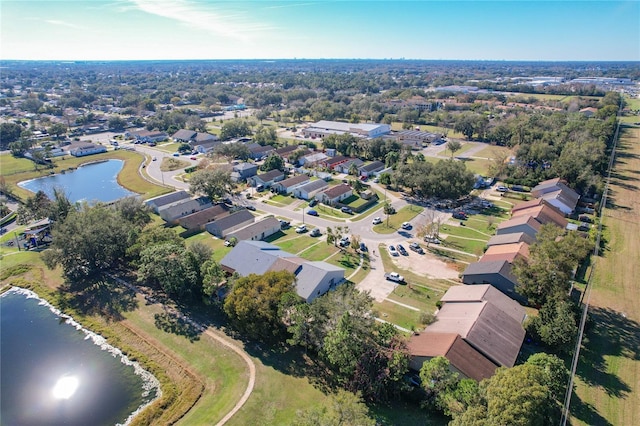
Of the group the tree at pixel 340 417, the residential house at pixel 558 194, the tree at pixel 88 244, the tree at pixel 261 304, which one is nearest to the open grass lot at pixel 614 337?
the residential house at pixel 558 194

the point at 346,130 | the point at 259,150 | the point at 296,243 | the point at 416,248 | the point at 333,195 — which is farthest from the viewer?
the point at 346,130

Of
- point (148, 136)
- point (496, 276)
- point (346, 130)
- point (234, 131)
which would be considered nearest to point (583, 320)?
point (496, 276)

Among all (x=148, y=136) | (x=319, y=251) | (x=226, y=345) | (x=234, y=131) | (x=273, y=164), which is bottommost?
(x=226, y=345)

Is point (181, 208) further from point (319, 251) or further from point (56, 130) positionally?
point (56, 130)

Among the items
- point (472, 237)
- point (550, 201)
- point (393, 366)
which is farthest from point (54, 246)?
point (550, 201)

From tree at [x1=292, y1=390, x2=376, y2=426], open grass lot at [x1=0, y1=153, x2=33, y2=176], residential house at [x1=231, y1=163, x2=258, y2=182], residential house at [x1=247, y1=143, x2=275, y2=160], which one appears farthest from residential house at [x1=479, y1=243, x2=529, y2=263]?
open grass lot at [x1=0, y1=153, x2=33, y2=176]

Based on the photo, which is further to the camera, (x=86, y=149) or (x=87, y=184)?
(x=86, y=149)

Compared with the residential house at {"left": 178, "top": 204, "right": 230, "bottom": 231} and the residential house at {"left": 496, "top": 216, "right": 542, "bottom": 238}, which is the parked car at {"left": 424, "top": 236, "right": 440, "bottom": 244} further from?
the residential house at {"left": 178, "top": 204, "right": 230, "bottom": 231}
